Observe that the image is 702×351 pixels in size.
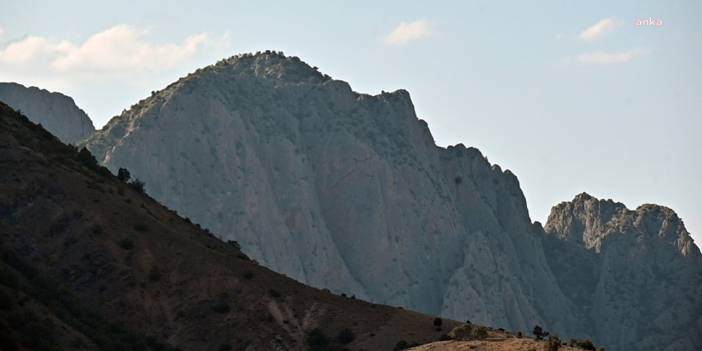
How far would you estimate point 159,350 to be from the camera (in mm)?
119250

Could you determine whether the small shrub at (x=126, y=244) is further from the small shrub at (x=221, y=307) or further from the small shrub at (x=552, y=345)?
the small shrub at (x=552, y=345)

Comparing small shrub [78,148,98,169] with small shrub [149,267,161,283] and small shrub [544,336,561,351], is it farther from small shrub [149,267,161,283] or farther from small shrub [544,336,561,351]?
small shrub [544,336,561,351]

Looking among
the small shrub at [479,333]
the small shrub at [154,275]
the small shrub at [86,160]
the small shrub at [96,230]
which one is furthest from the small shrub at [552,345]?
the small shrub at [86,160]

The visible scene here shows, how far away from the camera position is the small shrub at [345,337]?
121838 mm

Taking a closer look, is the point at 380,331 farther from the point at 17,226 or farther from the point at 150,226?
the point at 17,226

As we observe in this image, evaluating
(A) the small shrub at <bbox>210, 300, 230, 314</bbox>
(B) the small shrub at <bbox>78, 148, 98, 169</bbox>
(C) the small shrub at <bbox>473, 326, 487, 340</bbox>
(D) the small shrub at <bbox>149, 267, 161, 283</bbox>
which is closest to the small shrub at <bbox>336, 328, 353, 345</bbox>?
(A) the small shrub at <bbox>210, 300, 230, 314</bbox>

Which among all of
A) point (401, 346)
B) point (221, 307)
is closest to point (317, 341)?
point (401, 346)

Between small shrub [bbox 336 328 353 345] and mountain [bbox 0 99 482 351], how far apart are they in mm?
88

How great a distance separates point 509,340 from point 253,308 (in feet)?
82.5

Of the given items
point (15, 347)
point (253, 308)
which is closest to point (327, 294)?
point (253, 308)

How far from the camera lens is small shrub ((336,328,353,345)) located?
12184 centimetres

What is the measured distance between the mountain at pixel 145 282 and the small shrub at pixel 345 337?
88 mm

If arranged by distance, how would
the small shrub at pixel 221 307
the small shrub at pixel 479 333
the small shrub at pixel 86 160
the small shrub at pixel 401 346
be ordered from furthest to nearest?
the small shrub at pixel 86 160
the small shrub at pixel 221 307
the small shrub at pixel 401 346
the small shrub at pixel 479 333

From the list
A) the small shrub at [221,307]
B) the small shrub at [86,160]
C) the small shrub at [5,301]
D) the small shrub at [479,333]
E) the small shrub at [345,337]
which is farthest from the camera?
the small shrub at [86,160]
